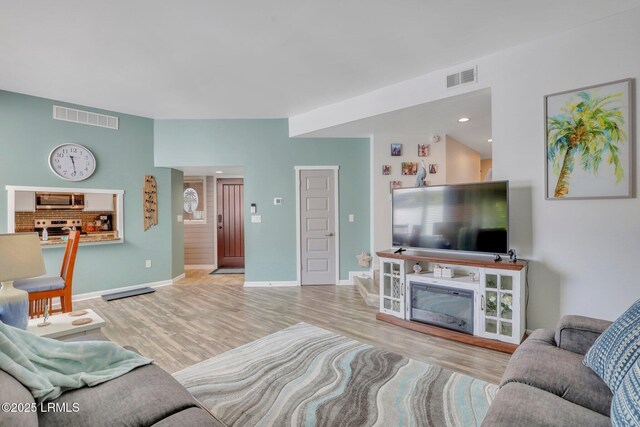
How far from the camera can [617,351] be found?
1.21 meters

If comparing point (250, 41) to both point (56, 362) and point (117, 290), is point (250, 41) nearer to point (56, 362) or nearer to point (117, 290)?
point (56, 362)

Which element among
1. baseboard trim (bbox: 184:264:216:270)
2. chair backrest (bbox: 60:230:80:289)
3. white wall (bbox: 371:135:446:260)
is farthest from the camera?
baseboard trim (bbox: 184:264:216:270)

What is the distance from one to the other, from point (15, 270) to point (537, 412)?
293 cm

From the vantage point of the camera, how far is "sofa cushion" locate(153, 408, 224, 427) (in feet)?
3.33

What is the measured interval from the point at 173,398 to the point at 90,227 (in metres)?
4.53

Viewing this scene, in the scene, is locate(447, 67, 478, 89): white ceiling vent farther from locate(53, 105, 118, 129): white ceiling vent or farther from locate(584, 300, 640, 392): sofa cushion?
locate(53, 105, 118, 129): white ceiling vent

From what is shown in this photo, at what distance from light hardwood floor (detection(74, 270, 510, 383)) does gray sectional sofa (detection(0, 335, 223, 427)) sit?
1.24 meters

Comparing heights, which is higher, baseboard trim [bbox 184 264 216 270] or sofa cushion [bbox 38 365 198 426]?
sofa cushion [bbox 38 365 198 426]

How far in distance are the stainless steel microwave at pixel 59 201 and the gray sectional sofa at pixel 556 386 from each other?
547cm

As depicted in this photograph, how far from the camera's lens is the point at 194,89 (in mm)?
3789

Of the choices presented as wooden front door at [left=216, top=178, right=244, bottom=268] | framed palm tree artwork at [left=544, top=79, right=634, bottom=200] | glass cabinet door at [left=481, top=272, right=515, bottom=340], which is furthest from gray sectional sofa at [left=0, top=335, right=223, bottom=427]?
wooden front door at [left=216, top=178, right=244, bottom=268]

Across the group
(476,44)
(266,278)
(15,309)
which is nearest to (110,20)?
(15,309)

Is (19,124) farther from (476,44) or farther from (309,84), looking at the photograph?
(476,44)

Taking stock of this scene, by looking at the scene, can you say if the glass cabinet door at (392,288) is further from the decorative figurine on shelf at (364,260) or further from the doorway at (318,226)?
the doorway at (318,226)
